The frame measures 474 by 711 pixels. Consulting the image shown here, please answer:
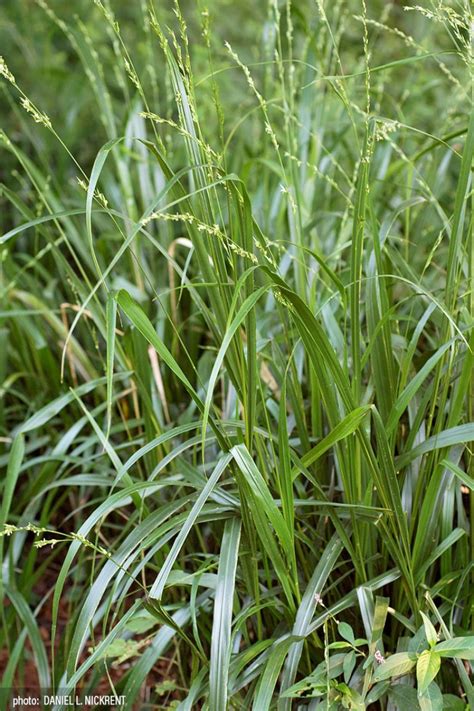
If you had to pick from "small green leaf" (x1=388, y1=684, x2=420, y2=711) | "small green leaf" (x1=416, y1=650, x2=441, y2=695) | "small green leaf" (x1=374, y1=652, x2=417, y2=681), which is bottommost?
"small green leaf" (x1=388, y1=684, x2=420, y2=711)

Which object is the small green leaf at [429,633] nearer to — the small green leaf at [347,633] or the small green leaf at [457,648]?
the small green leaf at [457,648]

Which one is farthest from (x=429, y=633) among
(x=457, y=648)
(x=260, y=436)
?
(x=260, y=436)

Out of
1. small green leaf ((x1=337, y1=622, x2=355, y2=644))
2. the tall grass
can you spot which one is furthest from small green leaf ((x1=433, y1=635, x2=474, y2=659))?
small green leaf ((x1=337, y1=622, x2=355, y2=644))

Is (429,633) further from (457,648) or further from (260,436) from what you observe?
(260,436)

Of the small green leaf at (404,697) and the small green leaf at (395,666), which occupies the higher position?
the small green leaf at (395,666)

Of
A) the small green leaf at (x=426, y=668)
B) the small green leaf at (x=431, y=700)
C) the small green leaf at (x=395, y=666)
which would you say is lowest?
the small green leaf at (x=431, y=700)

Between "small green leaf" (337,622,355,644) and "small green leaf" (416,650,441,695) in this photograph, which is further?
"small green leaf" (337,622,355,644)

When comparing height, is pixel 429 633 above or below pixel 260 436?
below

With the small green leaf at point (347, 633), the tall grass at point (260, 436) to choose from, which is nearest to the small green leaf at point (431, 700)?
the tall grass at point (260, 436)

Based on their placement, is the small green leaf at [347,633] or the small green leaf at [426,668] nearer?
the small green leaf at [426,668]

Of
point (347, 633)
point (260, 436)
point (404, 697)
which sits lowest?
point (404, 697)

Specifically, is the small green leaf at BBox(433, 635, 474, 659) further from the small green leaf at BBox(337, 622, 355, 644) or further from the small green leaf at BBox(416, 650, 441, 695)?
the small green leaf at BBox(337, 622, 355, 644)

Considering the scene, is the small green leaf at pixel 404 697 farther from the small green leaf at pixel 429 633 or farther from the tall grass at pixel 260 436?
the small green leaf at pixel 429 633

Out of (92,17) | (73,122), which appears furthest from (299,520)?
(92,17)
